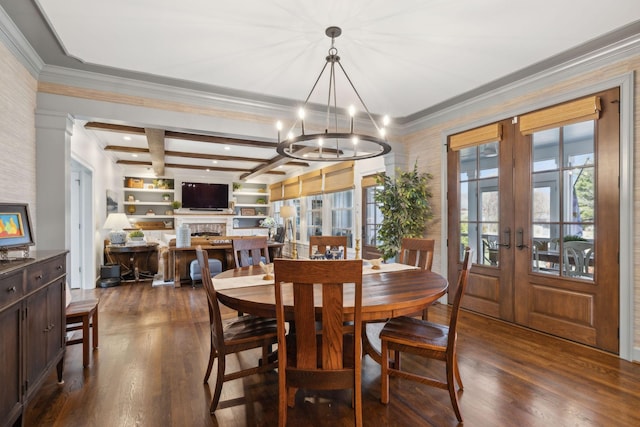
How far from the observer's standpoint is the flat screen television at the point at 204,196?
9.59 meters

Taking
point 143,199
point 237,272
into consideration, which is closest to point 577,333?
Answer: point 237,272

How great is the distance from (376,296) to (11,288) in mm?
1913

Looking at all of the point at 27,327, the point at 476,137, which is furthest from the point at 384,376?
the point at 476,137

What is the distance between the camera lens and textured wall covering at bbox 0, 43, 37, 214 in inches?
96.7

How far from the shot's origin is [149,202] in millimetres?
9281

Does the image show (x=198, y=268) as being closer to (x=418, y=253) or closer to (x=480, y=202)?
(x=418, y=253)

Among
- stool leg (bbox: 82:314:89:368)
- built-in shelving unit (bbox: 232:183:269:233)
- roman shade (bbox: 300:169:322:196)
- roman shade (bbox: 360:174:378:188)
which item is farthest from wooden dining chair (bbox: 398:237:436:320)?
built-in shelving unit (bbox: 232:183:269:233)

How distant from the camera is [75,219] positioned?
5.29 meters

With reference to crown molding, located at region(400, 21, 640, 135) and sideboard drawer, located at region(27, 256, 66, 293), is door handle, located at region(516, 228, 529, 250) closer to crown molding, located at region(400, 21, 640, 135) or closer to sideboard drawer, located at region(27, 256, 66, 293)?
crown molding, located at region(400, 21, 640, 135)

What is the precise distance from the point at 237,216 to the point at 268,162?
11.0 feet

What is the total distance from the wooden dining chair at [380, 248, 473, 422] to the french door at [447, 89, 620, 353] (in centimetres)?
170

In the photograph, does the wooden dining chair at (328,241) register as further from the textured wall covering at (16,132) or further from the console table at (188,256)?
the console table at (188,256)

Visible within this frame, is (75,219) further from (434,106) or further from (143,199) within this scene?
(434,106)

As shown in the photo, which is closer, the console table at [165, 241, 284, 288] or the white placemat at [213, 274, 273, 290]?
the white placemat at [213, 274, 273, 290]
